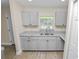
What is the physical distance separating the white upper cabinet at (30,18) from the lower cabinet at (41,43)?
2.69ft

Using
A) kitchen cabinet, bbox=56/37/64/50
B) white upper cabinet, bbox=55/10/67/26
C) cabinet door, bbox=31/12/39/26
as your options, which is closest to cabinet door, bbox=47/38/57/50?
kitchen cabinet, bbox=56/37/64/50

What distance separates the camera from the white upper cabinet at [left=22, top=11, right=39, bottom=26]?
690 cm

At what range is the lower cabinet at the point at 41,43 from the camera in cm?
661

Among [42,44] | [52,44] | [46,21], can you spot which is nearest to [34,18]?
[46,21]

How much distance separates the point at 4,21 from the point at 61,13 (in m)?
3.33

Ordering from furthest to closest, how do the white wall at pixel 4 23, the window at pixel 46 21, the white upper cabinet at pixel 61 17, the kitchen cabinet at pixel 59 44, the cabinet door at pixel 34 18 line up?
the white wall at pixel 4 23 < the window at pixel 46 21 < the cabinet door at pixel 34 18 < the white upper cabinet at pixel 61 17 < the kitchen cabinet at pixel 59 44

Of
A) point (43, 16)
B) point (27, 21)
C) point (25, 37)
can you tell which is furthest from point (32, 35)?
point (43, 16)

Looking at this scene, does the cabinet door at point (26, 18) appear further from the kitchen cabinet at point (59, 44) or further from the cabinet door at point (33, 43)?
the kitchen cabinet at point (59, 44)

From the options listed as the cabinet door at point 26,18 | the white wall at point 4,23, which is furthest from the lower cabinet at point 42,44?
the white wall at point 4,23

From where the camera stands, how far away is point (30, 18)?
6.91m

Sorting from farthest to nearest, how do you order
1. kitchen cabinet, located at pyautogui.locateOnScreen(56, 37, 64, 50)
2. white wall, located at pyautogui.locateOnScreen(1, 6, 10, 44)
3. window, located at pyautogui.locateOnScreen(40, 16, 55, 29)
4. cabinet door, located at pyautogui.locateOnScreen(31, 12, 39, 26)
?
white wall, located at pyautogui.locateOnScreen(1, 6, 10, 44) → window, located at pyautogui.locateOnScreen(40, 16, 55, 29) → cabinet door, located at pyautogui.locateOnScreen(31, 12, 39, 26) → kitchen cabinet, located at pyautogui.locateOnScreen(56, 37, 64, 50)

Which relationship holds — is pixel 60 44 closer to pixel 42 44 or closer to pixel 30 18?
pixel 42 44

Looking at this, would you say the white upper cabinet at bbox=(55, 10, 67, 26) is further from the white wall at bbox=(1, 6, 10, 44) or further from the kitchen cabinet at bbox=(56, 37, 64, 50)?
the white wall at bbox=(1, 6, 10, 44)

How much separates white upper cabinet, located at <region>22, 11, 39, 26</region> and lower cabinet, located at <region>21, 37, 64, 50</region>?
820 mm
